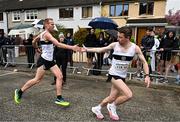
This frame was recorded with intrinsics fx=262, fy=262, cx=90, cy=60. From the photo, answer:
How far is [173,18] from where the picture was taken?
2489 centimetres

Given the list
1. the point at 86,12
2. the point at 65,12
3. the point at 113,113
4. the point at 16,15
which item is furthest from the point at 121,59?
the point at 16,15

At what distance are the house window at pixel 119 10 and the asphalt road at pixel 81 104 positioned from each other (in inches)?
891

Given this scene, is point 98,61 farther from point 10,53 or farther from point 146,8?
point 146,8

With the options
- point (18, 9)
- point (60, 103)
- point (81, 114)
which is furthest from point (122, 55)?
point (18, 9)

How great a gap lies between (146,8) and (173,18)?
492 cm

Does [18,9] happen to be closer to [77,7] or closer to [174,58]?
[77,7]

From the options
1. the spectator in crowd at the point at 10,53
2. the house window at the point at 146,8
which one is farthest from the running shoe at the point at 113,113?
the house window at the point at 146,8

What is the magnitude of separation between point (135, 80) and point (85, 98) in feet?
9.29

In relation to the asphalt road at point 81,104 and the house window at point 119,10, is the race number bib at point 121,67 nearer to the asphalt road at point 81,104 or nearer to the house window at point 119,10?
the asphalt road at point 81,104

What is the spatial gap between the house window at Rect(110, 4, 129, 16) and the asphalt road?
2264 centimetres

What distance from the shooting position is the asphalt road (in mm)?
5398

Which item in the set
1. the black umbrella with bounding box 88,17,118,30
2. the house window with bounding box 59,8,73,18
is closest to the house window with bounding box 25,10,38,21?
the house window with bounding box 59,8,73,18

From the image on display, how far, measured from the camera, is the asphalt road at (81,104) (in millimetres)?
5398

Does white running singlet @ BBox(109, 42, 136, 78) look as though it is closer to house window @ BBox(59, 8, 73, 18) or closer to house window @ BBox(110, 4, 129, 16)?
house window @ BBox(110, 4, 129, 16)
